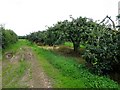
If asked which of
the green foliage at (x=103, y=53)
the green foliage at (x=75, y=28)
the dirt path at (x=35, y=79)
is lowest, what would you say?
the dirt path at (x=35, y=79)

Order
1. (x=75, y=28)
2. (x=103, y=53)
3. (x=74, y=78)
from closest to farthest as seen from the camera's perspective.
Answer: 1. (x=74, y=78)
2. (x=103, y=53)
3. (x=75, y=28)

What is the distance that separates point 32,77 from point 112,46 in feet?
21.6

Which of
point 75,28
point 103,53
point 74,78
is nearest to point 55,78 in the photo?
point 74,78

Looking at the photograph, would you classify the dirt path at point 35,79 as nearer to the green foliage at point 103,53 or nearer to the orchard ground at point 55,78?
the orchard ground at point 55,78

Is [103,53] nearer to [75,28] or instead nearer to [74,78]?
[74,78]

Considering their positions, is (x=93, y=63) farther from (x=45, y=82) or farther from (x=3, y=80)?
(x=3, y=80)

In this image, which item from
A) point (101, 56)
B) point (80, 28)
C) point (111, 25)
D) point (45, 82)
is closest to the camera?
point (45, 82)

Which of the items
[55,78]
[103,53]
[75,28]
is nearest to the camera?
[55,78]

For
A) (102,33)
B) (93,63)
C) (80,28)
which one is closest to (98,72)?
(93,63)

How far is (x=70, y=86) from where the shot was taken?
1616cm

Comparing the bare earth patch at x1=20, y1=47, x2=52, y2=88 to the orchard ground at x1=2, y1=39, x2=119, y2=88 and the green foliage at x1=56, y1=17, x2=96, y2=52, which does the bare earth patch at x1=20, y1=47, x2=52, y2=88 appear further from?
the green foliage at x1=56, y1=17, x2=96, y2=52

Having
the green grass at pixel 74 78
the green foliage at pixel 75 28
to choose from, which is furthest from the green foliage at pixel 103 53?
the green foliage at pixel 75 28

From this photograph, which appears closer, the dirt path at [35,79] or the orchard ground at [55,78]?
the orchard ground at [55,78]

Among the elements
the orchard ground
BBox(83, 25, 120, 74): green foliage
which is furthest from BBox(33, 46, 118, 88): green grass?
BBox(83, 25, 120, 74): green foliage
